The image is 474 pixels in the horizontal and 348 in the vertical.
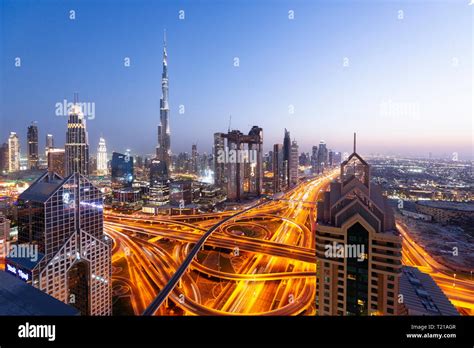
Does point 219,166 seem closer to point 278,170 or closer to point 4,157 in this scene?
point 278,170

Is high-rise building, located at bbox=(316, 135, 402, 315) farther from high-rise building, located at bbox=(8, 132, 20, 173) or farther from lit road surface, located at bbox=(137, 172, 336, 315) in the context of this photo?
high-rise building, located at bbox=(8, 132, 20, 173)

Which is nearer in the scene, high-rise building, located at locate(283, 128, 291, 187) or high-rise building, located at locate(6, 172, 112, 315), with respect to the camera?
high-rise building, located at locate(6, 172, 112, 315)

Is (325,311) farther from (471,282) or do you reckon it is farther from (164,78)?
(164,78)

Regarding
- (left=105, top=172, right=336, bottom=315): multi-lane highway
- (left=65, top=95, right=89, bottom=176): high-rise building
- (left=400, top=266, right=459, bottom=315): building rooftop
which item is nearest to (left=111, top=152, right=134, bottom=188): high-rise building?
(left=65, top=95, right=89, bottom=176): high-rise building

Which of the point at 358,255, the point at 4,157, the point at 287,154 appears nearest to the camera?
the point at 358,255

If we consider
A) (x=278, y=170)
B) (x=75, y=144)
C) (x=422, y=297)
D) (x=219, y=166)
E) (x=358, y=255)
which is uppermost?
(x=75, y=144)

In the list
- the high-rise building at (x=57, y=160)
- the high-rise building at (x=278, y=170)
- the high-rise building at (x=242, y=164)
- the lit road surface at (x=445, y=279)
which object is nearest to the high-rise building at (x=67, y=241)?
the lit road surface at (x=445, y=279)

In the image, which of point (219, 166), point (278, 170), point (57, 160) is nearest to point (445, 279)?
point (278, 170)
